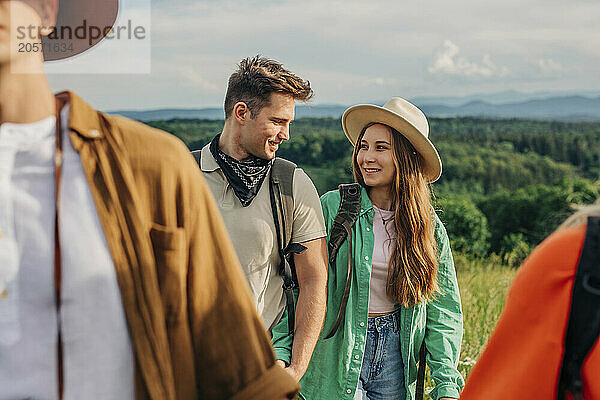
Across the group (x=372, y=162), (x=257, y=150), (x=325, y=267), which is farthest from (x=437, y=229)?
(x=257, y=150)

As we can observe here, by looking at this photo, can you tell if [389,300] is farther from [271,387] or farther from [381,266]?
[271,387]

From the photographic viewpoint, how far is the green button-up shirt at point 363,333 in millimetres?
2639

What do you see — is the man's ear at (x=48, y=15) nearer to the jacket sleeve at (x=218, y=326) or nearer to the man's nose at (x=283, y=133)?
the jacket sleeve at (x=218, y=326)

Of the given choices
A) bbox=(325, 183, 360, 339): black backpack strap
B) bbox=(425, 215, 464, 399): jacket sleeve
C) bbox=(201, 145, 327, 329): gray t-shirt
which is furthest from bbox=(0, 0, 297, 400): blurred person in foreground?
bbox=(425, 215, 464, 399): jacket sleeve

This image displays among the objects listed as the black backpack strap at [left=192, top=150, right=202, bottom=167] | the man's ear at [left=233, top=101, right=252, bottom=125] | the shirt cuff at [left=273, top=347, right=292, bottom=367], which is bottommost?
the shirt cuff at [left=273, top=347, right=292, bottom=367]

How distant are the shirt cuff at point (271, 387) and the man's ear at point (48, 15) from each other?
727 mm

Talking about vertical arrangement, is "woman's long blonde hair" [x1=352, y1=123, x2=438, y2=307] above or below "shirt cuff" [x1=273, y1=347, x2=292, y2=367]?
above

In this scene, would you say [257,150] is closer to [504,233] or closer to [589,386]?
[589,386]

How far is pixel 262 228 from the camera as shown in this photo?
238 cm

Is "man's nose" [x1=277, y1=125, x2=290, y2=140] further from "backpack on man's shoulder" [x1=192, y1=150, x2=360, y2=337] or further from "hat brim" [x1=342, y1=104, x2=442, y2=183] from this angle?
"hat brim" [x1=342, y1=104, x2=442, y2=183]

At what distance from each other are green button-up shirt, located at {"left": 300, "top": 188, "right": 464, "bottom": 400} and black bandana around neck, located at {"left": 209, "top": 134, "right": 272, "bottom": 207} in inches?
17.0

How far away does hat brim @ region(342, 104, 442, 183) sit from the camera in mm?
2852

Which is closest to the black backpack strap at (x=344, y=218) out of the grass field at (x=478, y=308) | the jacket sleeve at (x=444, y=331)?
the jacket sleeve at (x=444, y=331)

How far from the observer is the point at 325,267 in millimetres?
2529
